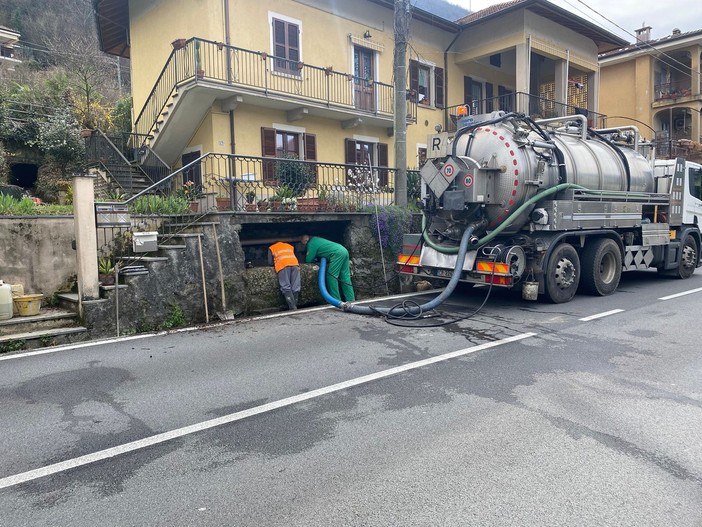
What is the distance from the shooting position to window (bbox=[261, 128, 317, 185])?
15.6m

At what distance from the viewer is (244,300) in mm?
9008

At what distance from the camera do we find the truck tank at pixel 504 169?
8.89m

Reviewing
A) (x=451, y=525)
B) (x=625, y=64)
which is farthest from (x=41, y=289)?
(x=625, y=64)

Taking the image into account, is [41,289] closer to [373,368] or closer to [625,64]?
[373,368]

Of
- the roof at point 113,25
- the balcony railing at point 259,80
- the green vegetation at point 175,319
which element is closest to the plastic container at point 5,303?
the green vegetation at point 175,319

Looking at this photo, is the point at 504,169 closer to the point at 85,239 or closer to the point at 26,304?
the point at 85,239

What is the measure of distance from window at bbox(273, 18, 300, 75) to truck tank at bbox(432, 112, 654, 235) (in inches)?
326

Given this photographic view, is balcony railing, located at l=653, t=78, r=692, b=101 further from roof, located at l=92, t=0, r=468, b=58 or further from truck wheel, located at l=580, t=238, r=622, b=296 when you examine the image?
truck wheel, located at l=580, t=238, r=622, b=296

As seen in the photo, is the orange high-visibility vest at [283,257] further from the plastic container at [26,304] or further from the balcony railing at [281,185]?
the plastic container at [26,304]

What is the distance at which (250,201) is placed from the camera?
10102 mm

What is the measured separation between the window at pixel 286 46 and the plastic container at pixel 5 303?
10.6 m

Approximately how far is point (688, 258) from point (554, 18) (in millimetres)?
12300

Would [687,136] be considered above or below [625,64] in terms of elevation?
below

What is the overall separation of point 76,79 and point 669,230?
22764 millimetres
